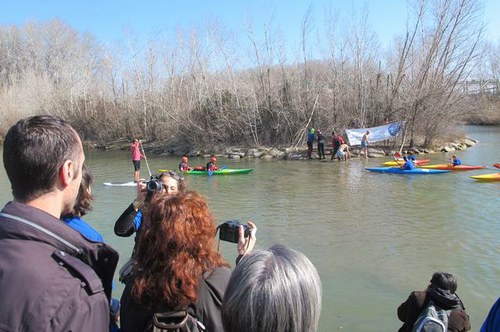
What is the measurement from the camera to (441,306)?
12.3 ft

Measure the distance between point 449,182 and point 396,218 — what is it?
5.81 meters

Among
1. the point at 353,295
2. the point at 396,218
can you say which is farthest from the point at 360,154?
the point at 353,295

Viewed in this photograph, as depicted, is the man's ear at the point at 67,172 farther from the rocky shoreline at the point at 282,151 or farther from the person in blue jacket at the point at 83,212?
the rocky shoreline at the point at 282,151

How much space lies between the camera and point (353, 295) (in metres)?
6.11

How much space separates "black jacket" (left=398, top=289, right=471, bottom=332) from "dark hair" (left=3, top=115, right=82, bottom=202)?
3.32 m

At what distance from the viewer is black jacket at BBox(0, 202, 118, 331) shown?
1.43 meters

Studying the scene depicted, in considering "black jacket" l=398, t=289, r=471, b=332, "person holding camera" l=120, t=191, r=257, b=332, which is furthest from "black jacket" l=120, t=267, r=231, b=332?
"black jacket" l=398, t=289, r=471, b=332

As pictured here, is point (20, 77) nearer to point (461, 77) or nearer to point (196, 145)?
point (196, 145)

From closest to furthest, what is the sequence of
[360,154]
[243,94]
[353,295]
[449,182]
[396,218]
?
[353,295] → [396,218] → [449,182] → [360,154] → [243,94]

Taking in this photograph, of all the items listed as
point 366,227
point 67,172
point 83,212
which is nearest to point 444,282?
→ point 83,212

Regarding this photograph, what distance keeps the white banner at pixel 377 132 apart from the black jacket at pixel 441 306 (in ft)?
68.8

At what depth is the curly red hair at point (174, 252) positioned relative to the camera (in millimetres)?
2035

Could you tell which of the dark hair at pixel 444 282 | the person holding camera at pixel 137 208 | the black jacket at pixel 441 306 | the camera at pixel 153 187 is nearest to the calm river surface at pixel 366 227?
the black jacket at pixel 441 306

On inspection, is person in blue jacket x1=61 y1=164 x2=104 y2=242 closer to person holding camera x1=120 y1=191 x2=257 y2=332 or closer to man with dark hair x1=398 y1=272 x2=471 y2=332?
person holding camera x1=120 y1=191 x2=257 y2=332
